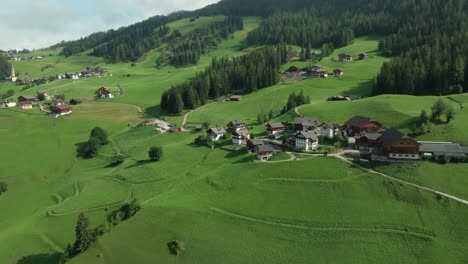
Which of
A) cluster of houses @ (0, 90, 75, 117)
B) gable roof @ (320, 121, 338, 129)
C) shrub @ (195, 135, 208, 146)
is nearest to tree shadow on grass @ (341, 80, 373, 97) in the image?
gable roof @ (320, 121, 338, 129)

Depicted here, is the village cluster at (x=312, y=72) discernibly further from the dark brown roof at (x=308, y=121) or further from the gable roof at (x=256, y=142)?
the gable roof at (x=256, y=142)

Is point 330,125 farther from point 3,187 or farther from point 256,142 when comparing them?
point 3,187

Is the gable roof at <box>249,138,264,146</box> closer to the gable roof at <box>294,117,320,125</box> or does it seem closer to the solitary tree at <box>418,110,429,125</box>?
the gable roof at <box>294,117,320,125</box>

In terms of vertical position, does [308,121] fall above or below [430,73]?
below

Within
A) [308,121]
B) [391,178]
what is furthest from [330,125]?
[391,178]

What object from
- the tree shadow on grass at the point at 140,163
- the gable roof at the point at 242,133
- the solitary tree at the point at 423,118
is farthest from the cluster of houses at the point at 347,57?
the tree shadow on grass at the point at 140,163

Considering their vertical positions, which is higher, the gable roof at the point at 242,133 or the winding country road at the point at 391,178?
the gable roof at the point at 242,133
